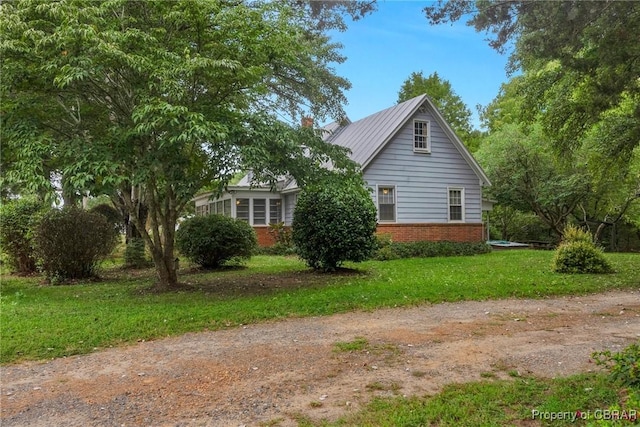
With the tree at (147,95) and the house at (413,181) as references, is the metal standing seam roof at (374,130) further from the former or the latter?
the tree at (147,95)

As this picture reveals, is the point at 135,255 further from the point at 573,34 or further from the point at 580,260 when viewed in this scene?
the point at 573,34

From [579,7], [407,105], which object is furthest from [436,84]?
[579,7]

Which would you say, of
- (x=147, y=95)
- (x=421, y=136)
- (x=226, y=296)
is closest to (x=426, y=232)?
(x=421, y=136)

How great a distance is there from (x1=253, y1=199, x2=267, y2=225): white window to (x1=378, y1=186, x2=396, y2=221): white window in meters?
5.49

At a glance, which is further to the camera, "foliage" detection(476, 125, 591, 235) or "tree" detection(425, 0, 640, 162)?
"foliage" detection(476, 125, 591, 235)

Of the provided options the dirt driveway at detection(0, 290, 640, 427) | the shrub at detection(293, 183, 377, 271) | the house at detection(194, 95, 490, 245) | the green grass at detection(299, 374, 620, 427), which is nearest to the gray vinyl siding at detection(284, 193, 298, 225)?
the house at detection(194, 95, 490, 245)

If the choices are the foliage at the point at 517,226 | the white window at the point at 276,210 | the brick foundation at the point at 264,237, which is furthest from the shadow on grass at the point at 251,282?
the foliage at the point at 517,226

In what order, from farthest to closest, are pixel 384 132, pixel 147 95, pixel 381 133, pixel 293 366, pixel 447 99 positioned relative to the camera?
pixel 447 99
pixel 381 133
pixel 384 132
pixel 147 95
pixel 293 366

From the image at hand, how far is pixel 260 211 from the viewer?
20.9m

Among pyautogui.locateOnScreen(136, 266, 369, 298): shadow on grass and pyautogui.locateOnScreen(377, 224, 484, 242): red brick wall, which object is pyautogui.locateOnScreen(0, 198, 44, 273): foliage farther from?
pyautogui.locateOnScreen(377, 224, 484, 242): red brick wall

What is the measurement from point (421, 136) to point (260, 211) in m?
7.62

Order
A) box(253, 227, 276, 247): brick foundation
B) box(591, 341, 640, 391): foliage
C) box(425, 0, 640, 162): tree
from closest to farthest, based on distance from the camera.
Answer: box(591, 341, 640, 391): foliage, box(425, 0, 640, 162): tree, box(253, 227, 276, 247): brick foundation

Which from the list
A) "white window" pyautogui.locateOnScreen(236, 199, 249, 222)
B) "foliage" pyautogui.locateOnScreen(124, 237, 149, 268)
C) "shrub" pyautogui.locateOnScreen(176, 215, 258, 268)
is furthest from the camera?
"white window" pyautogui.locateOnScreen(236, 199, 249, 222)

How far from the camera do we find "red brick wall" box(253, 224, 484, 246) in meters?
18.2
